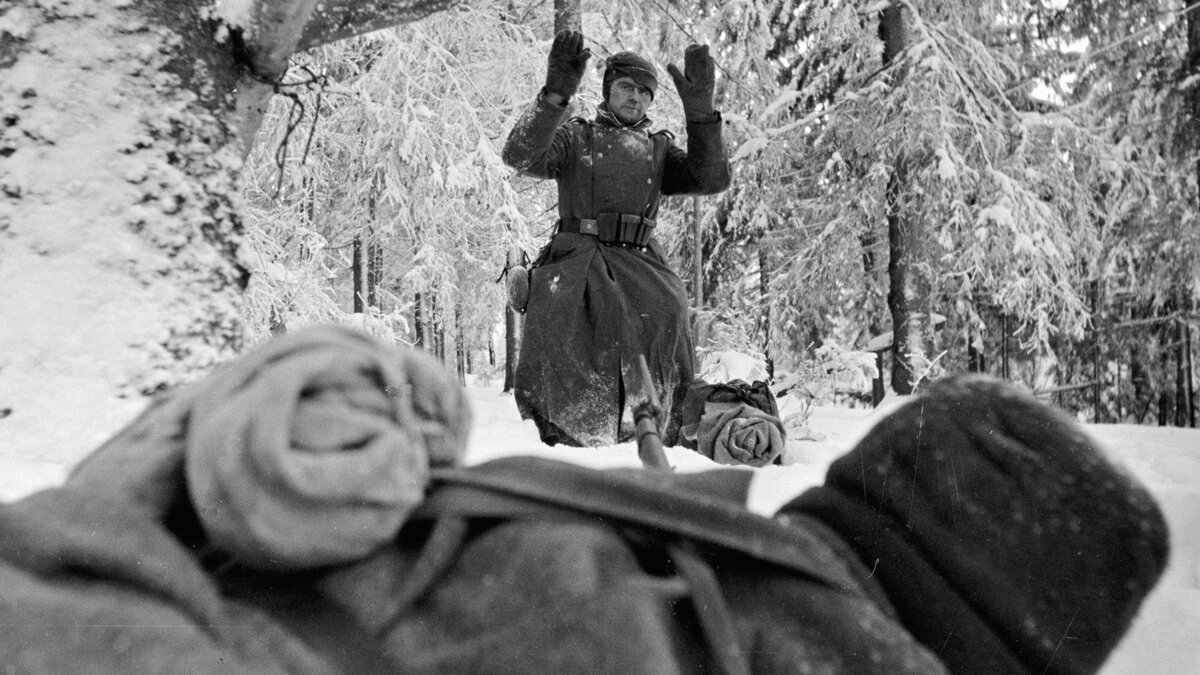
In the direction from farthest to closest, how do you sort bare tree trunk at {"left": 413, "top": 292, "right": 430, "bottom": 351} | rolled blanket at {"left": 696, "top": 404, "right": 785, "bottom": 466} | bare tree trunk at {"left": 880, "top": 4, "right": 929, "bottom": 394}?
bare tree trunk at {"left": 413, "top": 292, "right": 430, "bottom": 351} < bare tree trunk at {"left": 880, "top": 4, "right": 929, "bottom": 394} < rolled blanket at {"left": 696, "top": 404, "right": 785, "bottom": 466}

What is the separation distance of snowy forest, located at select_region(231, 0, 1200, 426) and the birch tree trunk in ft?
3.22

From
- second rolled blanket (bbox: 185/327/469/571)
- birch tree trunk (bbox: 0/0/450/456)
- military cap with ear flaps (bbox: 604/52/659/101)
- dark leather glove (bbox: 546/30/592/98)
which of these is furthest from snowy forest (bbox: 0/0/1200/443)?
military cap with ear flaps (bbox: 604/52/659/101)

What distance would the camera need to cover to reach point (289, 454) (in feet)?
1.75

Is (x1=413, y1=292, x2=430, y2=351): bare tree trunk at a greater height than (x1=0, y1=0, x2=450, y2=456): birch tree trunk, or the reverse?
(x1=0, y1=0, x2=450, y2=456): birch tree trunk

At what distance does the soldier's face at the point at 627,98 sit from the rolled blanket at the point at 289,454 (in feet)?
10.1

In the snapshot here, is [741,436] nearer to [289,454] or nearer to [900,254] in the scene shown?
[289,454]

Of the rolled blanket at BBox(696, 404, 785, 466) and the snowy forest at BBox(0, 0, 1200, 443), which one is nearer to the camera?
the snowy forest at BBox(0, 0, 1200, 443)

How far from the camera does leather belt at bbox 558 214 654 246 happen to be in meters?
3.43

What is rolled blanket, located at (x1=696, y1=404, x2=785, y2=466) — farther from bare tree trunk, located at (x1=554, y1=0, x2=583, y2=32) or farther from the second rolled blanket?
bare tree trunk, located at (x1=554, y1=0, x2=583, y2=32)

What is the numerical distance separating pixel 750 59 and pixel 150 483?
844cm

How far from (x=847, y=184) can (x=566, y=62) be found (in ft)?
19.2

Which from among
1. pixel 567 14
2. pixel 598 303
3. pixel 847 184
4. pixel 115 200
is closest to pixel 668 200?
pixel 847 184

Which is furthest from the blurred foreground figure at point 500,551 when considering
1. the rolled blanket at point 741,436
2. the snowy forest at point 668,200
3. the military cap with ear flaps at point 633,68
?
the military cap with ear flaps at point 633,68

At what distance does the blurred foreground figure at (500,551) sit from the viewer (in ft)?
1.64
